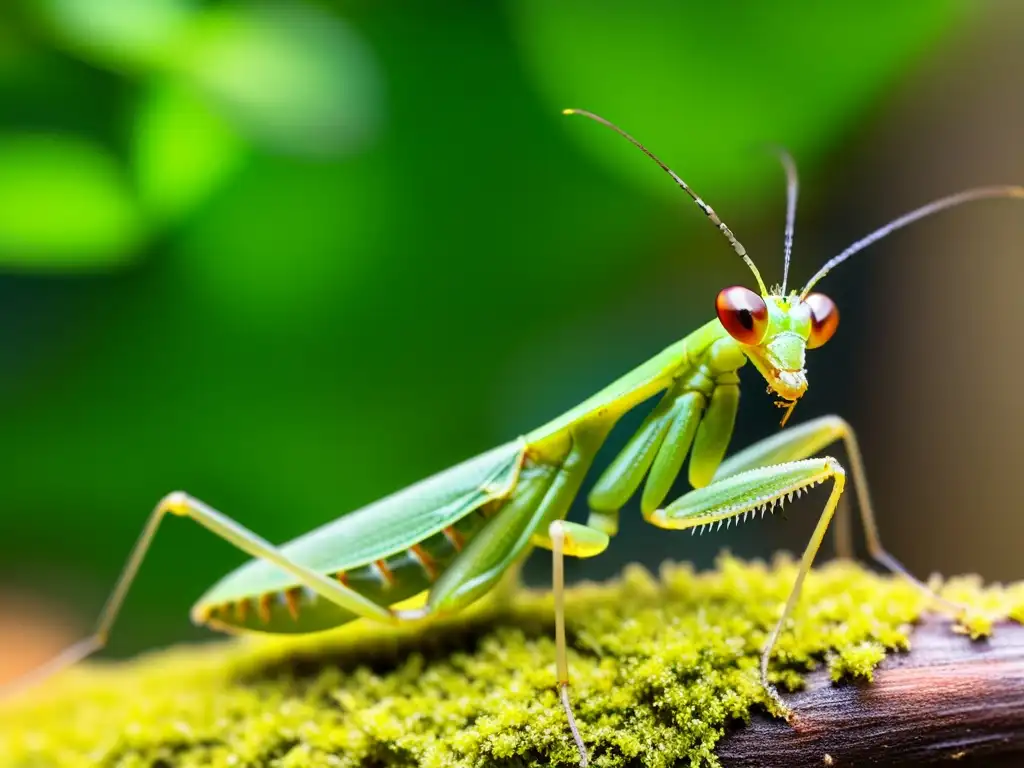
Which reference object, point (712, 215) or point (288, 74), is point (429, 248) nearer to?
point (288, 74)

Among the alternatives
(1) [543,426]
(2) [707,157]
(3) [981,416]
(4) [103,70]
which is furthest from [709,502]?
(4) [103,70]

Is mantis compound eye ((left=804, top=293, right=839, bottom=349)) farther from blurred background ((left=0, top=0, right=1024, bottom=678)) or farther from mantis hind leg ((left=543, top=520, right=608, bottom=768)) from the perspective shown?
blurred background ((left=0, top=0, right=1024, bottom=678))

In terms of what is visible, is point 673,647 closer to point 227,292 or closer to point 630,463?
point 630,463

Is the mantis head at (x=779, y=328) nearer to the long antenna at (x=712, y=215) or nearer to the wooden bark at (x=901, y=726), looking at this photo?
the long antenna at (x=712, y=215)

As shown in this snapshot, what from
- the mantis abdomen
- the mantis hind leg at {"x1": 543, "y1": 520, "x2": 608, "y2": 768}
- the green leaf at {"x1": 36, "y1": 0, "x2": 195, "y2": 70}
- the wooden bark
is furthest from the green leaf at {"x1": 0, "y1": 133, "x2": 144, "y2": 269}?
the wooden bark

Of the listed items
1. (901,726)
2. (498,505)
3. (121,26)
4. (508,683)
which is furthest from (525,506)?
(121,26)

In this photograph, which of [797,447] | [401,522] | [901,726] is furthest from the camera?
[401,522]

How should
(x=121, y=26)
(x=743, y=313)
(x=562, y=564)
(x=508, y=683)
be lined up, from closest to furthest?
(x=743, y=313) < (x=562, y=564) < (x=508, y=683) < (x=121, y=26)
